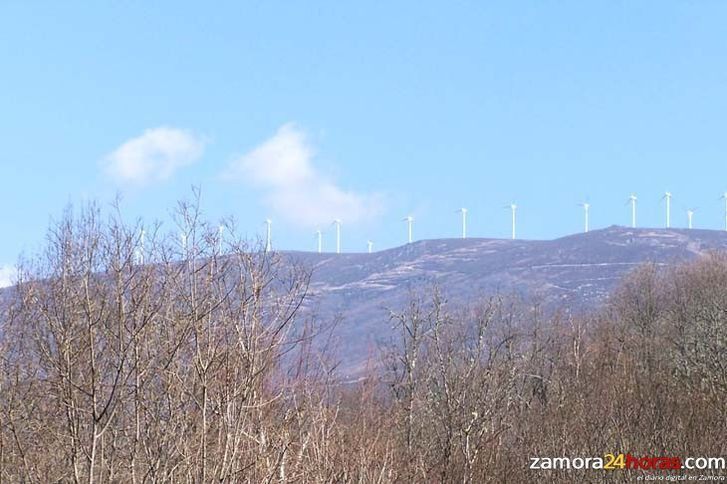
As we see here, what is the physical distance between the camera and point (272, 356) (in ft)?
61.0

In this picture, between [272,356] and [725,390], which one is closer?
[272,356]

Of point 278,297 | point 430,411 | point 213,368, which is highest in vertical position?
point 278,297

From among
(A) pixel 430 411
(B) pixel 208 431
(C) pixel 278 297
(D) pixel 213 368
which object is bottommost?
(A) pixel 430 411

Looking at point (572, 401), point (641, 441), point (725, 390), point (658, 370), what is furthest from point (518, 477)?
point (658, 370)

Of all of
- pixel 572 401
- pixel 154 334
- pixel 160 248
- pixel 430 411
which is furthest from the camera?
pixel 430 411

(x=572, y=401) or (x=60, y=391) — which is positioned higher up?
(x=60, y=391)

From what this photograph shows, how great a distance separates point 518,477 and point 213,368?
42.3ft

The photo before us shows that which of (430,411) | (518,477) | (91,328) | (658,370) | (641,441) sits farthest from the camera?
(658,370)

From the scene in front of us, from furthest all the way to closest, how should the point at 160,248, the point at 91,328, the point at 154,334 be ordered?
the point at 160,248, the point at 154,334, the point at 91,328

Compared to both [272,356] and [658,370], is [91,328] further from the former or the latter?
[658,370]

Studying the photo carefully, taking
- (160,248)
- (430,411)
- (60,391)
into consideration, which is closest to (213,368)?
(60,391)

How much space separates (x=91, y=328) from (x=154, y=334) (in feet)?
13.6

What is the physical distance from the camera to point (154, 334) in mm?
22125

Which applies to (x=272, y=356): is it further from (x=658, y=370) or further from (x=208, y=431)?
(x=658, y=370)
